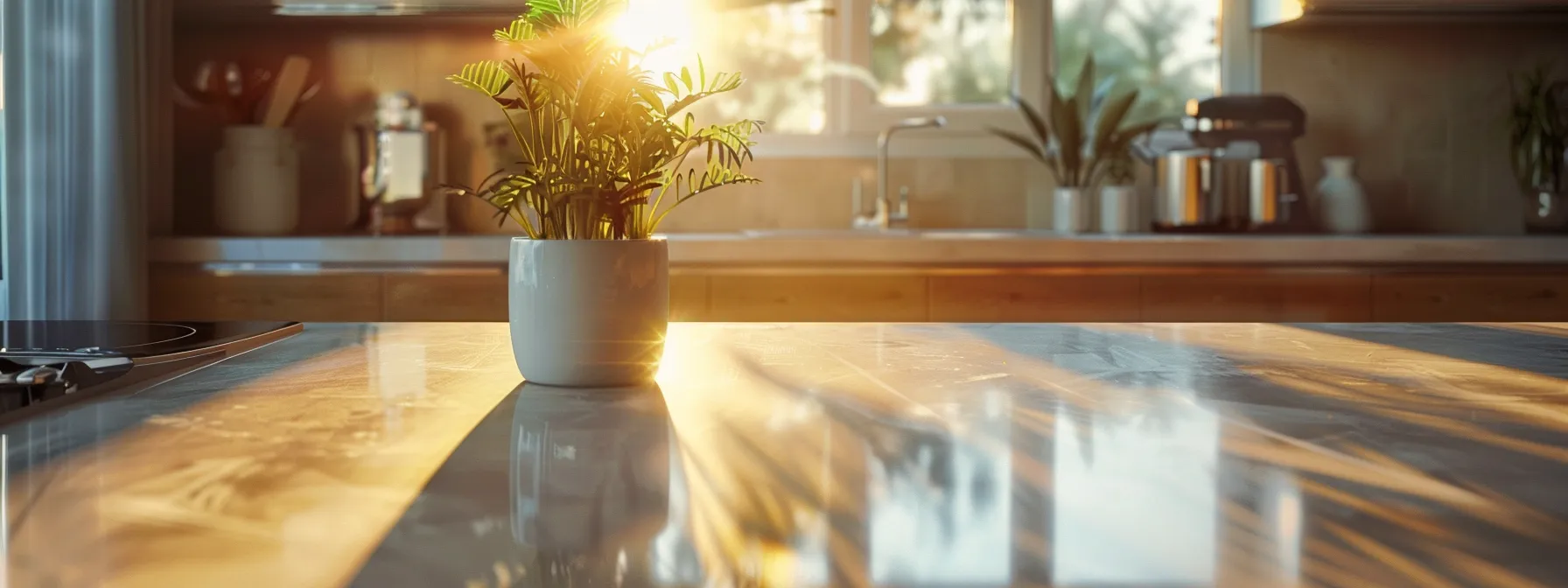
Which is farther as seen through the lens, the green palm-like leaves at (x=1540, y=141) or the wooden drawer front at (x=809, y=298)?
the green palm-like leaves at (x=1540, y=141)

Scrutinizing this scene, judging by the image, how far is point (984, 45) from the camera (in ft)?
10.3

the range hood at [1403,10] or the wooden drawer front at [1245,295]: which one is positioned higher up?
the range hood at [1403,10]

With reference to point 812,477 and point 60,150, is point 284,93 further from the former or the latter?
point 812,477

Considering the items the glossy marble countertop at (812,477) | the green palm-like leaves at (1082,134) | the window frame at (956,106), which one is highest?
the window frame at (956,106)

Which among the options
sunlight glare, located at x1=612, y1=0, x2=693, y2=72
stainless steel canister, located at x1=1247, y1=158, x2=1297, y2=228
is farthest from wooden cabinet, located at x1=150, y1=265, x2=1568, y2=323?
sunlight glare, located at x1=612, y1=0, x2=693, y2=72

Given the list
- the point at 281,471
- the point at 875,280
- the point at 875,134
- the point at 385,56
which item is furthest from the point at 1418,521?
the point at 385,56

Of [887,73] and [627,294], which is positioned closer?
[627,294]

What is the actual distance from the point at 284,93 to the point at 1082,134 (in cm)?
186

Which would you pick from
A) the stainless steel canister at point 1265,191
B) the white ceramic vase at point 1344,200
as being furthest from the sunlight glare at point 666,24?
the white ceramic vase at point 1344,200

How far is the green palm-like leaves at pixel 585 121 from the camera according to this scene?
0.79 metres

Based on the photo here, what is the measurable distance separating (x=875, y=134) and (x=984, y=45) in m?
0.36

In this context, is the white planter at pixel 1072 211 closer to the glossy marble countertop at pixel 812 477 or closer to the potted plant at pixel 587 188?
the glossy marble countertop at pixel 812 477

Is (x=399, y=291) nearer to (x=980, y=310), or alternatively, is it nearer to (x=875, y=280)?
(x=875, y=280)

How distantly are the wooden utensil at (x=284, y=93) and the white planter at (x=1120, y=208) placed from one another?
188cm
